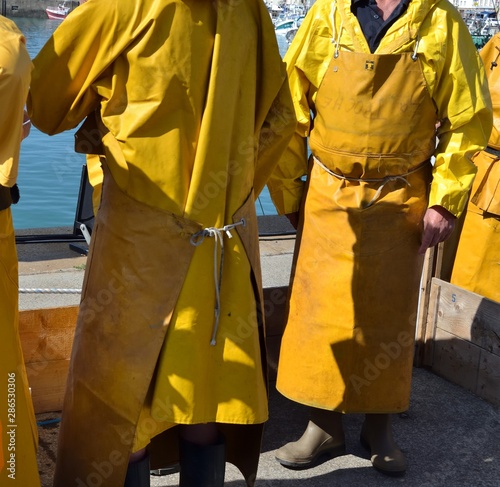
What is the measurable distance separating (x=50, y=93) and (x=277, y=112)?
78 cm

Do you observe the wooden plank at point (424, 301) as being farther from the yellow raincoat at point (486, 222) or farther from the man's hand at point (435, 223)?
the man's hand at point (435, 223)

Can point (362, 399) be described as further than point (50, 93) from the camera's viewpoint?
Yes

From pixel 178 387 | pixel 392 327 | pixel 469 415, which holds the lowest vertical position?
pixel 469 415

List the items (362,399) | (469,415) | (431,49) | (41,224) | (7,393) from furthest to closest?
(41,224)
(469,415)
(362,399)
(431,49)
(7,393)

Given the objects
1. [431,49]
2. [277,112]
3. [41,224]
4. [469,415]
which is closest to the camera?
[277,112]

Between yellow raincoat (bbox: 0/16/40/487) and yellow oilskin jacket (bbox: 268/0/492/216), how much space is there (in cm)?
146

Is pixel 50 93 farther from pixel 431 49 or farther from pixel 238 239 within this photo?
pixel 431 49

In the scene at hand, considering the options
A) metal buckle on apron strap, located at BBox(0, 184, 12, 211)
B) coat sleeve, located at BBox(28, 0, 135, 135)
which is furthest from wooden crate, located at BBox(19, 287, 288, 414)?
coat sleeve, located at BBox(28, 0, 135, 135)

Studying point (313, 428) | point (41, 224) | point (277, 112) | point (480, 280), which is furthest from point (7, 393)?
point (41, 224)

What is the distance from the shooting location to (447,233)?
11.9 ft

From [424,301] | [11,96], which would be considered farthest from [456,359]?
[11,96]

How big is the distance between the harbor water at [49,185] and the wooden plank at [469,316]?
6719 mm

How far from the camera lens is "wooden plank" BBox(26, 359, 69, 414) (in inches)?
145

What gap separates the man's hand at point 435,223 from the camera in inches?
139
